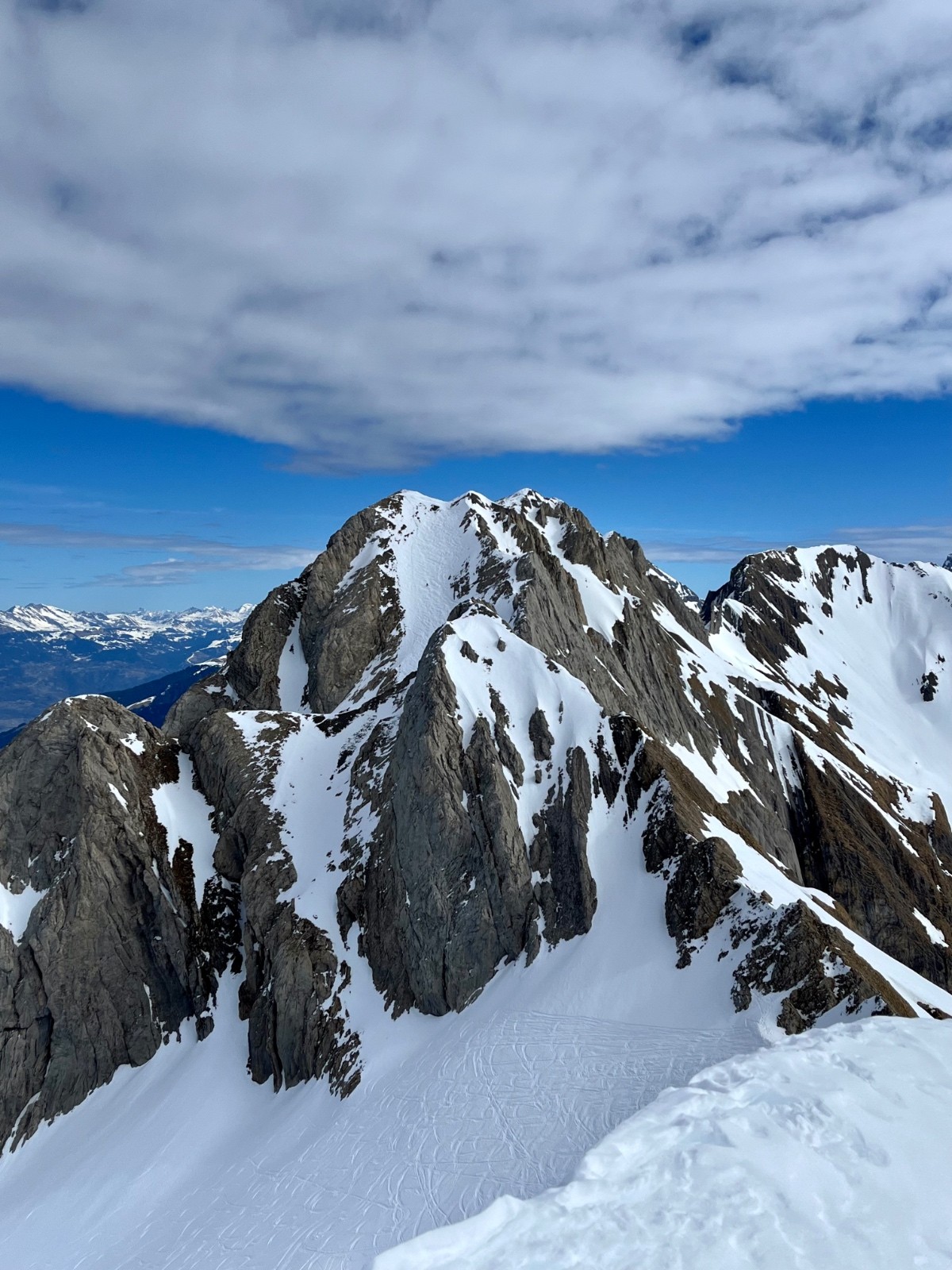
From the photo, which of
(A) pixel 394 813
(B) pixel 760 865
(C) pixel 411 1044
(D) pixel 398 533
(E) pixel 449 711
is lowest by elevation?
(C) pixel 411 1044

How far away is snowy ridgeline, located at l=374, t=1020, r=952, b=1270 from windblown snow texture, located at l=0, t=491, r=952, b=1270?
620 inches

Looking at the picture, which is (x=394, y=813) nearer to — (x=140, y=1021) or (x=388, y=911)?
(x=388, y=911)

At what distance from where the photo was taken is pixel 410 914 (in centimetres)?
4834

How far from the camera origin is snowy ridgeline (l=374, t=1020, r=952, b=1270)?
11.4 meters

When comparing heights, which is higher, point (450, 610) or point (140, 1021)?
point (450, 610)

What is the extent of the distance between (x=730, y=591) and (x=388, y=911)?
507 ft

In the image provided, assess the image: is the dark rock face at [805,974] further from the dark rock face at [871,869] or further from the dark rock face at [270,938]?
the dark rock face at [871,869]

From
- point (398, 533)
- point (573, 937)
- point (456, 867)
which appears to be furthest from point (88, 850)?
point (398, 533)

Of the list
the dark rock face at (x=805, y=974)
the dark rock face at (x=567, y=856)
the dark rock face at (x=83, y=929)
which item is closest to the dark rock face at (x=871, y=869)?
the dark rock face at (x=567, y=856)

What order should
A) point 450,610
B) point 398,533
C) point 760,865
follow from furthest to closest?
1. point 398,533
2. point 450,610
3. point 760,865

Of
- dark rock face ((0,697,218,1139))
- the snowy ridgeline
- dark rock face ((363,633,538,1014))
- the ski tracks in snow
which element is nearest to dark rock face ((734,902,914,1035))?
the ski tracks in snow

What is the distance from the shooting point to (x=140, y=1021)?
177ft

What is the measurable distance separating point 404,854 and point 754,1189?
39.6 m

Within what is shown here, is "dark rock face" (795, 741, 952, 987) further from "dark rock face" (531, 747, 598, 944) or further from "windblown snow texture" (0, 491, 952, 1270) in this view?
"dark rock face" (531, 747, 598, 944)
